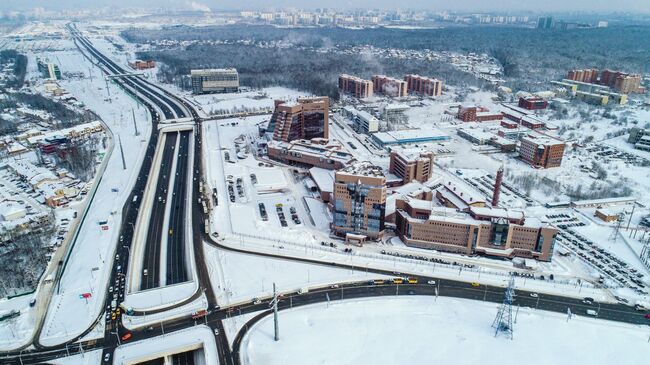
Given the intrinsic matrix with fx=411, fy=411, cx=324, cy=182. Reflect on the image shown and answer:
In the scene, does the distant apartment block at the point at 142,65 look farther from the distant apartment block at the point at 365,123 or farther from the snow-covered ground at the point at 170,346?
the snow-covered ground at the point at 170,346

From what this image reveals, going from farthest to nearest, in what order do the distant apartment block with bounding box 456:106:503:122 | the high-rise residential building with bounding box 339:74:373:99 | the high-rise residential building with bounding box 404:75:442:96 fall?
the high-rise residential building with bounding box 404:75:442:96, the high-rise residential building with bounding box 339:74:373:99, the distant apartment block with bounding box 456:106:503:122

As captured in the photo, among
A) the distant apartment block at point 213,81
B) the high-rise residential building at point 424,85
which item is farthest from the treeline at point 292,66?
the high-rise residential building at point 424,85

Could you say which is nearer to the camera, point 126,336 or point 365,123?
point 126,336

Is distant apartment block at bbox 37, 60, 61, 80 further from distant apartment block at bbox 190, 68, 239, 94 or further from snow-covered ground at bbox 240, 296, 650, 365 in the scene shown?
snow-covered ground at bbox 240, 296, 650, 365

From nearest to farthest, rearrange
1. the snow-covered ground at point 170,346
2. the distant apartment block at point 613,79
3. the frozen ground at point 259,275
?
1. the snow-covered ground at point 170,346
2. the frozen ground at point 259,275
3. the distant apartment block at point 613,79

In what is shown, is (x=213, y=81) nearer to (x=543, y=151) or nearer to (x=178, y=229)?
(x=178, y=229)

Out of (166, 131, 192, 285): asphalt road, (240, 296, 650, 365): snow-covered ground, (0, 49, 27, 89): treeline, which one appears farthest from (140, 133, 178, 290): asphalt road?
(0, 49, 27, 89): treeline

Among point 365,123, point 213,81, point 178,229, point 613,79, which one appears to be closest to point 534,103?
point 613,79
